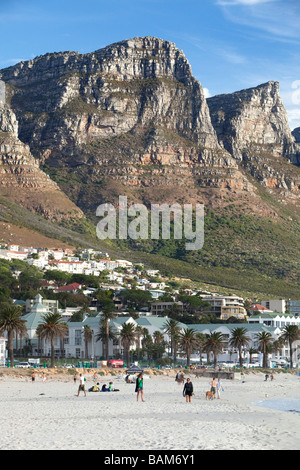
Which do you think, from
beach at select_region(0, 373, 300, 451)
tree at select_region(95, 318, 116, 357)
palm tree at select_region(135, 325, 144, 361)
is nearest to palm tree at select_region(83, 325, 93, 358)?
tree at select_region(95, 318, 116, 357)

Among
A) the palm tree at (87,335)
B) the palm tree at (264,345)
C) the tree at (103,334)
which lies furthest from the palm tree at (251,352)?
the palm tree at (87,335)

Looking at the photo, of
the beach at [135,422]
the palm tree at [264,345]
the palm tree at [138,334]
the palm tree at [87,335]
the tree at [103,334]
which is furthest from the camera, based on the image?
the palm tree at [264,345]

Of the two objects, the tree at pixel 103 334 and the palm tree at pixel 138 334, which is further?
the palm tree at pixel 138 334

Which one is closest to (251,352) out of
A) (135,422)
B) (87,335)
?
(87,335)

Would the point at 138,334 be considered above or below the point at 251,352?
above

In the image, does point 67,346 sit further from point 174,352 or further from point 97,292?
point 97,292

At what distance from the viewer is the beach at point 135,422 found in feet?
82.8

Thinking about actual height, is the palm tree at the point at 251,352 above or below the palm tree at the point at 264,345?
below

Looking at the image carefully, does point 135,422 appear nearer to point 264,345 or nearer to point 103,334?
point 103,334

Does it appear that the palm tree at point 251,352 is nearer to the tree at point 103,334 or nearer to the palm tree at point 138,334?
the palm tree at point 138,334

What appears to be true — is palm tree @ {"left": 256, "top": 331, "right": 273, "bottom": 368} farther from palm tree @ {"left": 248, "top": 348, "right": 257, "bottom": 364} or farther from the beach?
the beach

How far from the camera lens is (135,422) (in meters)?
31.6

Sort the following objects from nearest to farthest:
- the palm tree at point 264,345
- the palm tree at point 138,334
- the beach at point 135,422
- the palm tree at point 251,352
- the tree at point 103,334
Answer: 1. the beach at point 135,422
2. the tree at point 103,334
3. the palm tree at point 138,334
4. the palm tree at point 264,345
5. the palm tree at point 251,352
